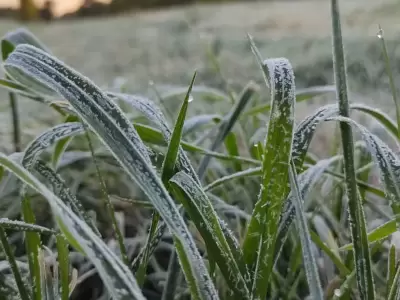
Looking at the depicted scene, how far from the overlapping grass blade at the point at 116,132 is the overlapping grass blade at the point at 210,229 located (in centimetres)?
2

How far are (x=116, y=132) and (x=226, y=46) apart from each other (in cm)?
125

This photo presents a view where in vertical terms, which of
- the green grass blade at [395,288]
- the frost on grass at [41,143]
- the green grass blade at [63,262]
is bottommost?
the green grass blade at [395,288]

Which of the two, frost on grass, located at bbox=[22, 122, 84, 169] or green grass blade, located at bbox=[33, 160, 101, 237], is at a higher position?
frost on grass, located at bbox=[22, 122, 84, 169]

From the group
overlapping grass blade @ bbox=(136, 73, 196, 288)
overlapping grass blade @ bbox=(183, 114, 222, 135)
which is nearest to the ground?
overlapping grass blade @ bbox=(183, 114, 222, 135)

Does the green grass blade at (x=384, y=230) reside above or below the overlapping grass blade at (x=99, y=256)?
below

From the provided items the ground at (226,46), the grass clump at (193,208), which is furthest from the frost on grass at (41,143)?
the ground at (226,46)

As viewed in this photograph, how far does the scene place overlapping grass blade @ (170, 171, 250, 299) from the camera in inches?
10.4

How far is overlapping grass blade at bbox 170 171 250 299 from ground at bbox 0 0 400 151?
39 centimetres

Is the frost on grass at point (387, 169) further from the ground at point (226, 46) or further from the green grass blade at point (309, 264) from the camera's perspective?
the ground at point (226, 46)

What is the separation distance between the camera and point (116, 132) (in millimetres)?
248

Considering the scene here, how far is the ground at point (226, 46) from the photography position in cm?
111

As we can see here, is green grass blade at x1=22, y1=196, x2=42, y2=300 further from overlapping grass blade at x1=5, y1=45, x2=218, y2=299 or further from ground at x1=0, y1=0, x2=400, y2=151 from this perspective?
ground at x1=0, y1=0, x2=400, y2=151

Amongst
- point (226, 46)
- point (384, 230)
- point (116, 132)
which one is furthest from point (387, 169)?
point (226, 46)

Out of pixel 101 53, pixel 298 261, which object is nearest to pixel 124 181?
pixel 298 261
